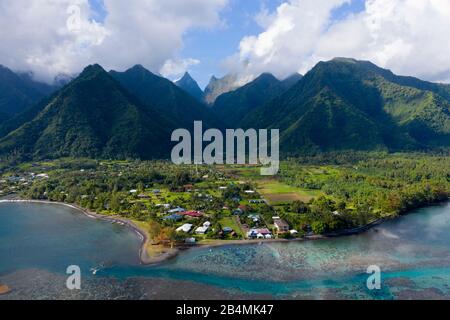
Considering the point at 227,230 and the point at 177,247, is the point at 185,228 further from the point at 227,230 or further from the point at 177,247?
the point at 227,230

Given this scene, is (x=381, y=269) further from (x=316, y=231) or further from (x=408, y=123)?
(x=408, y=123)

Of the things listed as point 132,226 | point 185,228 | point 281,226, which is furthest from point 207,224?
point 132,226

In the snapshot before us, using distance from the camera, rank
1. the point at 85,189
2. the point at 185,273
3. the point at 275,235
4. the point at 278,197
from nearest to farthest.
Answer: the point at 185,273 < the point at 275,235 < the point at 278,197 < the point at 85,189

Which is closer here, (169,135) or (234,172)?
(234,172)

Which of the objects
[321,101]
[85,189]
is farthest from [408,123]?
[85,189]

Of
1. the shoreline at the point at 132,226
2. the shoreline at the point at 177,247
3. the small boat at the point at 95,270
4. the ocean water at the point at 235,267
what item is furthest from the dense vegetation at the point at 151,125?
the small boat at the point at 95,270

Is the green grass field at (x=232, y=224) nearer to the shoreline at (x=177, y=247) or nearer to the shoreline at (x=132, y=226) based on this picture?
the shoreline at (x=177, y=247)
